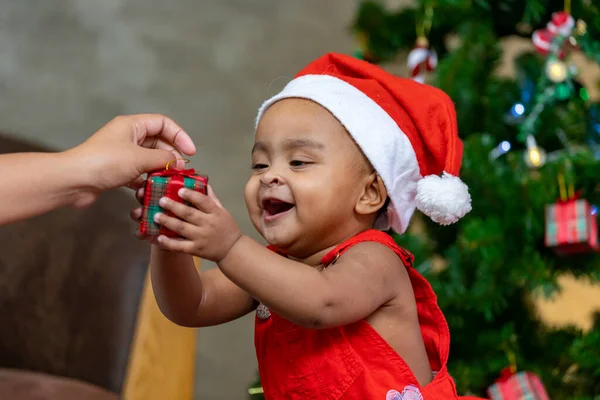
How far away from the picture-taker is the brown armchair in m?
1.54

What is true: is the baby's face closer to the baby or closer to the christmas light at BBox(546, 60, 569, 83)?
the baby

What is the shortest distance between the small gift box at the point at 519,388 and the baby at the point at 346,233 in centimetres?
47

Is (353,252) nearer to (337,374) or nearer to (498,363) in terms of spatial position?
(337,374)

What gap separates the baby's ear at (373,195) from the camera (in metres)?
1.02

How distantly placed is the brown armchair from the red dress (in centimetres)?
63

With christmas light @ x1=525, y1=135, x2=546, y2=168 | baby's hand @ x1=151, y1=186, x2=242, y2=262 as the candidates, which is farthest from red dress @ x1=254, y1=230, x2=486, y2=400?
christmas light @ x1=525, y1=135, x2=546, y2=168

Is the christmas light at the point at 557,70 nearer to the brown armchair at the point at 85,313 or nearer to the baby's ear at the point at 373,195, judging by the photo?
the baby's ear at the point at 373,195

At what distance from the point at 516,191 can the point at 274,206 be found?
0.74m

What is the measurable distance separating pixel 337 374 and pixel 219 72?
168 cm

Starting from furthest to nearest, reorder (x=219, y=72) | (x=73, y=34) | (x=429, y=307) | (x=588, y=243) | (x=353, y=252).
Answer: (x=219, y=72), (x=73, y=34), (x=588, y=243), (x=429, y=307), (x=353, y=252)

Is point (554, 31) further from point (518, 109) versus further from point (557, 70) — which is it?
point (518, 109)

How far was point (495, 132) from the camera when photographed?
1.67 m

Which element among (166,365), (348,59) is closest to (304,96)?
(348,59)

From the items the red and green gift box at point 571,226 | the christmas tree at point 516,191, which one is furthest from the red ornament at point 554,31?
the red and green gift box at point 571,226
